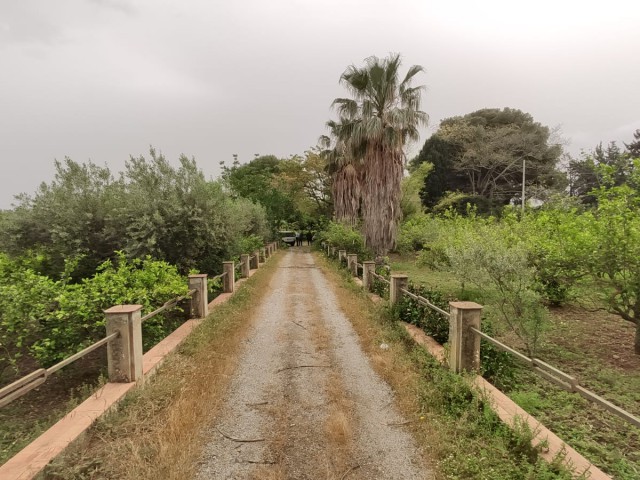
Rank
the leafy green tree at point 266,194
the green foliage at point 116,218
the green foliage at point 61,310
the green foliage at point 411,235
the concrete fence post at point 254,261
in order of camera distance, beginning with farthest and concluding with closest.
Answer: the leafy green tree at point 266,194 < the green foliage at point 411,235 < the concrete fence post at point 254,261 < the green foliage at point 116,218 < the green foliage at point 61,310

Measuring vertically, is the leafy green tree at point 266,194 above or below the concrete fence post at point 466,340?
above

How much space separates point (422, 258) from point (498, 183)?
105 ft

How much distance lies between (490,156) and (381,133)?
2658cm

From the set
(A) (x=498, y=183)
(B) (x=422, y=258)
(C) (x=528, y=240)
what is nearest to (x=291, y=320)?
(C) (x=528, y=240)

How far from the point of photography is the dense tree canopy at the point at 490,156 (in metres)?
37.1

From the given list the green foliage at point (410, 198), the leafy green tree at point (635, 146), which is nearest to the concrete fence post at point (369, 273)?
the green foliage at point (410, 198)

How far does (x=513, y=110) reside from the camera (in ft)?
132

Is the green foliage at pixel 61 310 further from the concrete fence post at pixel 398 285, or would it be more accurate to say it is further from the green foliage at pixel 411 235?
the green foliage at pixel 411 235

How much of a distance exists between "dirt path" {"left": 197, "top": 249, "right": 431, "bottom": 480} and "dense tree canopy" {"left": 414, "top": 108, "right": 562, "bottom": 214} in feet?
107

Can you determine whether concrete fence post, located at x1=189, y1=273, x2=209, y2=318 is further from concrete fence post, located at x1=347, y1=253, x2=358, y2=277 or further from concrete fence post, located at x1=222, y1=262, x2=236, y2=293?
concrete fence post, located at x1=347, y1=253, x2=358, y2=277

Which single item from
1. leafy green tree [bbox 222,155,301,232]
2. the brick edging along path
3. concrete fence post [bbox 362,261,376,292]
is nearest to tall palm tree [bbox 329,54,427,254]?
concrete fence post [bbox 362,261,376,292]

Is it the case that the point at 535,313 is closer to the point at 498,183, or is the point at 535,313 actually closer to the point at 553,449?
the point at 553,449

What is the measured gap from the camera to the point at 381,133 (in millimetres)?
15141

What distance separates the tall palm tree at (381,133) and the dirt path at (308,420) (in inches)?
371
